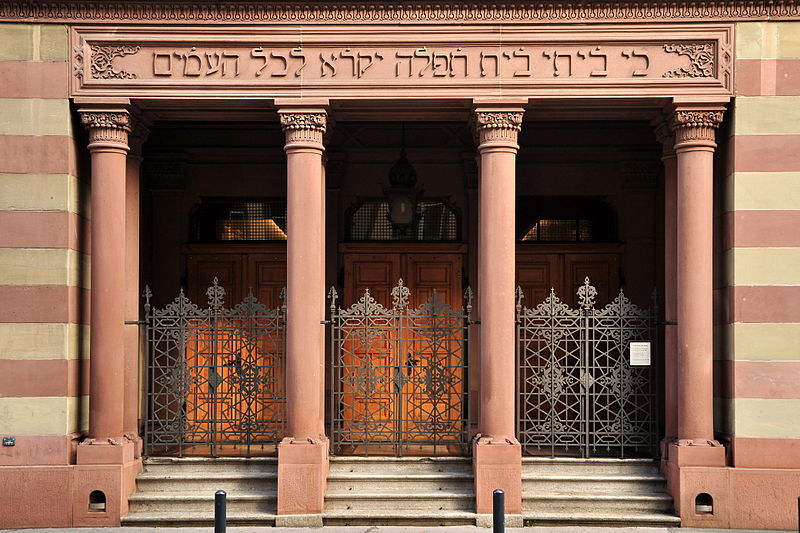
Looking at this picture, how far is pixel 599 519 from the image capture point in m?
11.2

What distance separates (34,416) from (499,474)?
559 centimetres

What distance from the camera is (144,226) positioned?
14.5 meters

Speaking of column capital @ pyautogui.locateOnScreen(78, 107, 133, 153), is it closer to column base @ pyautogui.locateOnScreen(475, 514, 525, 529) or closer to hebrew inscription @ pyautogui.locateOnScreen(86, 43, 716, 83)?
hebrew inscription @ pyautogui.locateOnScreen(86, 43, 716, 83)

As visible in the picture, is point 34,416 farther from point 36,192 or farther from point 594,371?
point 594,371

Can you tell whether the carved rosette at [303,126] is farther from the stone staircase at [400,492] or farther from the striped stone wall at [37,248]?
the stone staircase at [400,492]

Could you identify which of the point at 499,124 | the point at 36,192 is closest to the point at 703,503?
the point at 499,124

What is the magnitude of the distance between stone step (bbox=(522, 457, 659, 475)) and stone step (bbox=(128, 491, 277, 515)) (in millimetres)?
3336

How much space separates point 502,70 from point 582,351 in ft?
12.7

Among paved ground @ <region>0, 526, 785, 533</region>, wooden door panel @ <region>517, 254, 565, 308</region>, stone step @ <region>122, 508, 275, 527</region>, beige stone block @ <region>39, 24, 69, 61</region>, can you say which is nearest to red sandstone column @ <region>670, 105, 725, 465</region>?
paved ground @ <region>0, 526, 785, 533</region>

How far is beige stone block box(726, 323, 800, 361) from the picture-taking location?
Result: 1109cm

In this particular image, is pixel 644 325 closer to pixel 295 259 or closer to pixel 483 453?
pixel 483 453

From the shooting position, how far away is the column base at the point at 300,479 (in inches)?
442

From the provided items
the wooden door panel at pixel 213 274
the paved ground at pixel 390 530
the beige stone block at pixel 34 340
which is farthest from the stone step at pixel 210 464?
the wooden door panel at pixel 213 274

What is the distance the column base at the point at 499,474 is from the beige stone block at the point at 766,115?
473cm
